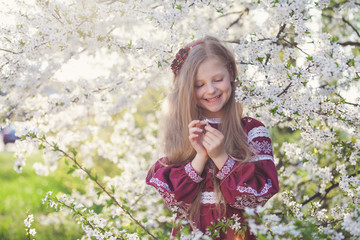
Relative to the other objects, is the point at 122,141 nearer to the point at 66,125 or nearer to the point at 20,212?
the point at 66,125

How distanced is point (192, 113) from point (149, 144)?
8.68 ft

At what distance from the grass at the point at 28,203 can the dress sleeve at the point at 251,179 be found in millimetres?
1330

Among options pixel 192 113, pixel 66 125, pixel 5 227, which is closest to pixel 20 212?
pixel 5 227

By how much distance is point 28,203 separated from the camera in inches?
218

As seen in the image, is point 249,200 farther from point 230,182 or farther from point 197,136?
point 197,136

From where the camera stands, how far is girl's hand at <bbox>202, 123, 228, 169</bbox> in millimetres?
1968

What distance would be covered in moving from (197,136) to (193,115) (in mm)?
318

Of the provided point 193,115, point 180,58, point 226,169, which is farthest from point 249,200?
point 180,58

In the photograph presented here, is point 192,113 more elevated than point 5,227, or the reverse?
point 5,227

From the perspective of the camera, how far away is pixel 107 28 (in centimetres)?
333

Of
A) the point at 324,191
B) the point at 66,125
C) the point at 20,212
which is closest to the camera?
the point at 324,191

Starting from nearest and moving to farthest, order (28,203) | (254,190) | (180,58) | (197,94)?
(254,190) → (197,94) → (180,58) → (28,203)

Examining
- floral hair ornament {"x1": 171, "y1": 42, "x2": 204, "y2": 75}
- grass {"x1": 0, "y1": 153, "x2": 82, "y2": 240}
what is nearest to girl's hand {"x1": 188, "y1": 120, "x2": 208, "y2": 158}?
floral hair ornament {"x1": 171, "y1": 42, "x2": 204, "y2": 75}

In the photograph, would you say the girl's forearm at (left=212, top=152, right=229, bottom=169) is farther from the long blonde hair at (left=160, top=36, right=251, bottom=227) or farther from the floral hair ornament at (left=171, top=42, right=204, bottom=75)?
the floral hair ornament at (left=171, top=42, right=204, bottom=75)
